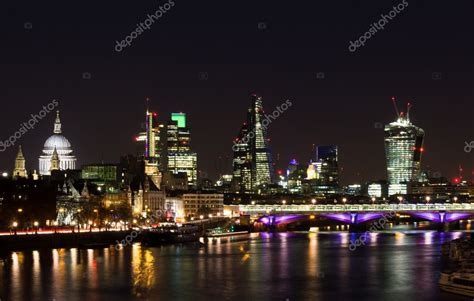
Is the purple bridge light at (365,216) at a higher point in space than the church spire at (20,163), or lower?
lower

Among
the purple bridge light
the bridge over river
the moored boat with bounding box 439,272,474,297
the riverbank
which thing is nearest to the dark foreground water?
the moored boat with bounding box 439,272,474,297

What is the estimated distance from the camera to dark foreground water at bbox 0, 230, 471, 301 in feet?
213

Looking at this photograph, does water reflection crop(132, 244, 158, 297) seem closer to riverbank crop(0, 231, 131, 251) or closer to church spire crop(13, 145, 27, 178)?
riverbank crop(0, 231, 131, 251)

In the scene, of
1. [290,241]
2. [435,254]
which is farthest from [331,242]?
[435,254]

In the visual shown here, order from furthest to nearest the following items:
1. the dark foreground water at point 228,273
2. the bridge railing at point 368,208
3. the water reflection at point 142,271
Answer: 1. the bridge railing at point 368,208
2. the water reflection at point 142,271
3. the dark foreground water at point 228,273

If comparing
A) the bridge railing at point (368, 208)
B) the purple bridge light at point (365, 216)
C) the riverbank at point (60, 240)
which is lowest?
the riverbank at point (60, 240)

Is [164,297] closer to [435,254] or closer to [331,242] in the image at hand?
[435,254]

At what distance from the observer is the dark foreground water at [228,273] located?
A: 64812 mm

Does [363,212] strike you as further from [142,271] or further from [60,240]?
[142,271]

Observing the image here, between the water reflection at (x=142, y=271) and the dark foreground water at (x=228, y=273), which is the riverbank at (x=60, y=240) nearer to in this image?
the dark foreground water at (x=228, y=273)

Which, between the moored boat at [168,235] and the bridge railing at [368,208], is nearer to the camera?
the moored boat at [168,235]

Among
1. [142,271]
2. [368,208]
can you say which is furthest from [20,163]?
[142,271]

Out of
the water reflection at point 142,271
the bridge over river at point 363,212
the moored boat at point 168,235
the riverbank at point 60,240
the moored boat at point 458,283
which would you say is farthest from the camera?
the bridge over river at point 363,212

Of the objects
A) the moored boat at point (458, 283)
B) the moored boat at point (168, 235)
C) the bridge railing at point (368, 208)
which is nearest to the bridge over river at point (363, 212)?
the bridge railing at point (368, 208)
